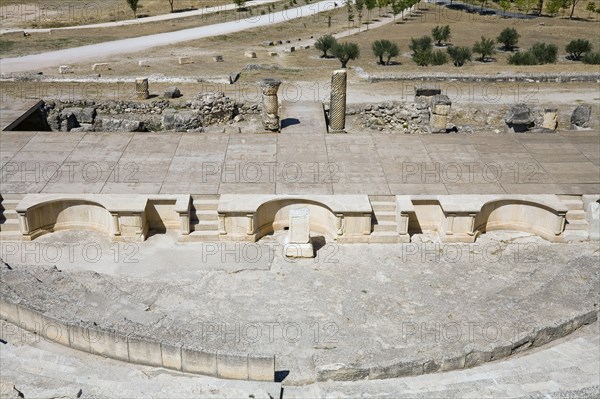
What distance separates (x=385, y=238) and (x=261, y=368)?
5.77 metres

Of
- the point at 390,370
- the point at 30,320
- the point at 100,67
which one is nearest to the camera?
the point at 390,370

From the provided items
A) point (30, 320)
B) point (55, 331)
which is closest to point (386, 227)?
point (55, 331)

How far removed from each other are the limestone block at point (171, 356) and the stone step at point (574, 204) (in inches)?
376

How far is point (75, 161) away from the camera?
16.3m

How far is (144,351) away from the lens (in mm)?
9469

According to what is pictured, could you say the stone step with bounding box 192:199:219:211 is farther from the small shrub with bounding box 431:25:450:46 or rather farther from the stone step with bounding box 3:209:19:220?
the small shrub with bounding box 431:25:450:46

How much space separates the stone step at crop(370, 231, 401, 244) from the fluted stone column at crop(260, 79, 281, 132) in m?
6.12

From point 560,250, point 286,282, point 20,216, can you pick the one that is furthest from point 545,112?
point 20,216

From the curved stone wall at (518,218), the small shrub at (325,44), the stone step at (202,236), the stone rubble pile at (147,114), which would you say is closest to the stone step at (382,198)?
the curved stone wall at (518,218)

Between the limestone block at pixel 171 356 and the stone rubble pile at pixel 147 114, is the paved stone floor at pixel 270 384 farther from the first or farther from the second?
the stone rubble pile at pixel 147 114

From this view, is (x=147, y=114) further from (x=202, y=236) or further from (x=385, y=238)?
(x=385, y=238)

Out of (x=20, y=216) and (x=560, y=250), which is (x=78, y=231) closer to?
(x=20, y=216)

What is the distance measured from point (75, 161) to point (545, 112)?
1359 centimetres

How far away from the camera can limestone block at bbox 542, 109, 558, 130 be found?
20.4 meters
